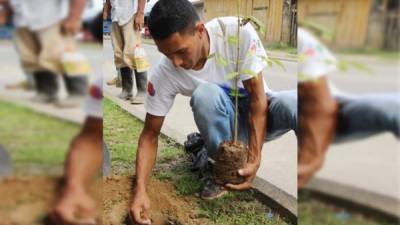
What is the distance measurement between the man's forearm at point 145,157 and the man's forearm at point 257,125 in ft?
1.07

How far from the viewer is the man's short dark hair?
1570mm

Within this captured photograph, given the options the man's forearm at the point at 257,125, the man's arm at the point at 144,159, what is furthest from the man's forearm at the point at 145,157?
the man's forearm at the point at 257,125

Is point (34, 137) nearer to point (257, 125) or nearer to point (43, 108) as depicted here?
point (43, 108)

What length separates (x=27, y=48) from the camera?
110cm

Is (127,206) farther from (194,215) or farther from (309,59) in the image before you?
(309,59)

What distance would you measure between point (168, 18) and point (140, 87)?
0.27 m

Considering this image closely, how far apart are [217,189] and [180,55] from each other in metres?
0.50

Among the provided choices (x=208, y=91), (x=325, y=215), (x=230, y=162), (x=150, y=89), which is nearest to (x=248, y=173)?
(x=230, y=162)

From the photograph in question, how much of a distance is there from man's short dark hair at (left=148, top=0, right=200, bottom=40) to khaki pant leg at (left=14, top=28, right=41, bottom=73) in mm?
541

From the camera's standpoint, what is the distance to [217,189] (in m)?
1.81

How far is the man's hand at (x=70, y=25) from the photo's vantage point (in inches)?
43.3

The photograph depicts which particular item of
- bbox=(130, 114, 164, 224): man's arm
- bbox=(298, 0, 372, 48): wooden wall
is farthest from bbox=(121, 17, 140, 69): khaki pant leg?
bbox=(298, 0, 372, 48): wooden wall

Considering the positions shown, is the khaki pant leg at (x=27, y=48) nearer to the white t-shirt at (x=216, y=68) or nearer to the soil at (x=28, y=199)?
the soil at (x=28, y=199)

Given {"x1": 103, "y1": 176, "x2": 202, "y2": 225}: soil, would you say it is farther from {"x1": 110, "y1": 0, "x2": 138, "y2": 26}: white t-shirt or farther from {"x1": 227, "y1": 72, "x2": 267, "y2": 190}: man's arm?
{"x1": 110, "y1": 0, "x2": 138, "y2": 26}: white t-shirt
